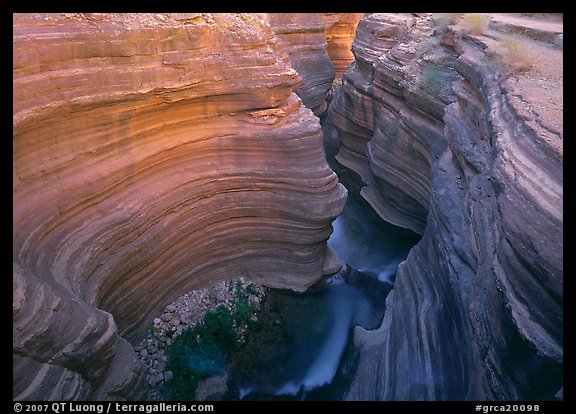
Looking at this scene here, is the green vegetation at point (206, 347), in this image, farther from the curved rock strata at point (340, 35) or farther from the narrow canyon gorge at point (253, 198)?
the curved rock strata at point (340, 35)

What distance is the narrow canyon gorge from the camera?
137 inches

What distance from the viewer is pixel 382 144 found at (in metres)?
10.6

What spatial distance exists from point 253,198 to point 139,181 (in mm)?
1924

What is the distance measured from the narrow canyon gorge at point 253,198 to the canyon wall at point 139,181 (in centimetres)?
2

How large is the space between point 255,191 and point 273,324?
7.63 feet

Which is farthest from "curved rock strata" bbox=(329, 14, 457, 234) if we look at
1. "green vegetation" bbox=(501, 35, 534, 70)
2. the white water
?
the white water

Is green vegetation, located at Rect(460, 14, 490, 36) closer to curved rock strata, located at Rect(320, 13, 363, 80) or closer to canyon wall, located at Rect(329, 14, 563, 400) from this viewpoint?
canyon wall, located at Rect(329, 14, 563, 400)

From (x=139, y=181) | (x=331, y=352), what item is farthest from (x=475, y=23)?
(x=139, y=181)

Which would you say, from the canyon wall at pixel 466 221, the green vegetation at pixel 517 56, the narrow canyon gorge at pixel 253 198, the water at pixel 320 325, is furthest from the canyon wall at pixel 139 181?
the green vegetation at pixel 517 56

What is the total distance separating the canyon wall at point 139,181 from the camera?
4.29 metres

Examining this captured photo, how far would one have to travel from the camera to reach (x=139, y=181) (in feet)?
20.2

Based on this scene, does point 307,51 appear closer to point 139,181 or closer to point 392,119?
point 392,119

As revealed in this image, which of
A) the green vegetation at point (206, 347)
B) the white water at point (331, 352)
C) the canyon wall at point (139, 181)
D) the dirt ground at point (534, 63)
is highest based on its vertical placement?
the dirt ground at point (534, 63)
